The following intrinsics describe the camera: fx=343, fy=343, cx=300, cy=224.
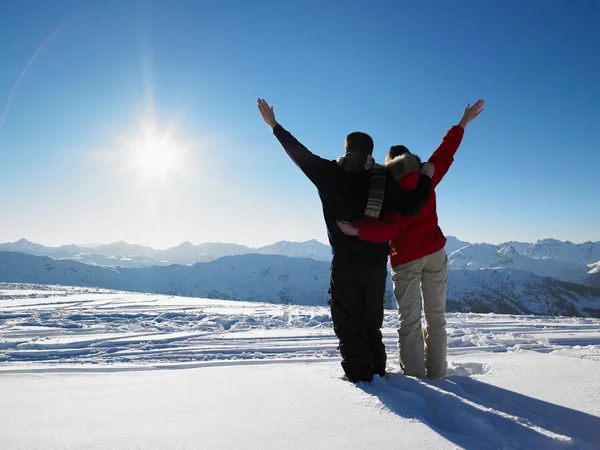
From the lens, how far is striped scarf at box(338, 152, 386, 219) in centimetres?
273

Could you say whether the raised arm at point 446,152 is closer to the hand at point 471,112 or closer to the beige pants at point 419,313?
the hand at point 471,112

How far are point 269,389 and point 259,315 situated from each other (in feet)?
20.4

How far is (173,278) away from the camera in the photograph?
191250mm

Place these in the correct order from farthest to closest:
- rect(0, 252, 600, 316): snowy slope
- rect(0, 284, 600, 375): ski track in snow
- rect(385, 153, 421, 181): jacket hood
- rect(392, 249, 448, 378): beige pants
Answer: rect(0, 252, 600, 316): snowy slope, rect(0, 284, 600, 375): ski track in snow, rect(392, 249, 448, 378): beige pants, rect(385, 153, 421, 181): jacket hood

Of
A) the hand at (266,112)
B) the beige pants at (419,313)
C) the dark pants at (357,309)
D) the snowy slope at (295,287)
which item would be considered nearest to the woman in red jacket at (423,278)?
the beige pants at (419,313)

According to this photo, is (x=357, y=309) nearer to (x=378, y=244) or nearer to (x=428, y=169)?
(x=378, y=244)

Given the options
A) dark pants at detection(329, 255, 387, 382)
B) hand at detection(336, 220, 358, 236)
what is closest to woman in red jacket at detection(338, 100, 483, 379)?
dark pants at detection(329, 255, 387, 382)

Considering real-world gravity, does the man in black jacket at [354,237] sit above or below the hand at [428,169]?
below

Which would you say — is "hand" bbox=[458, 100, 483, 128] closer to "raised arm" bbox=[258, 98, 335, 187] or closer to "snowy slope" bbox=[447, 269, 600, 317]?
"raised arm" bbox=[258, 98, 335, 187]

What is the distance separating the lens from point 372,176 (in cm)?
275

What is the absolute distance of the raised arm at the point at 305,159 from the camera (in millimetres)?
2930

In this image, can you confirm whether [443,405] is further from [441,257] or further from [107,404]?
[107,404]

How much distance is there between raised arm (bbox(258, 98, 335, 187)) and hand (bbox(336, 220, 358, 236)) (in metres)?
0.44

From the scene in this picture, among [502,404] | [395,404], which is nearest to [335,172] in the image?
[395,404]
